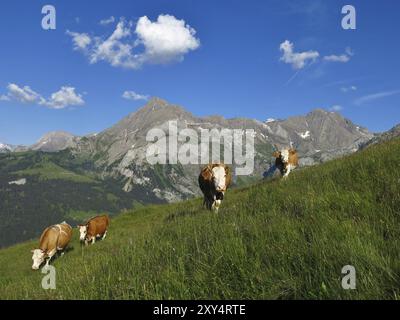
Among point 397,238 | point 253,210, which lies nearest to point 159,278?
point 397,238

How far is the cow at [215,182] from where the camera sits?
19.8 m

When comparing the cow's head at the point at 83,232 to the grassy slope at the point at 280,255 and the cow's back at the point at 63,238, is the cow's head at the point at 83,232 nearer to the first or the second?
the cow's back at the point at 63,238

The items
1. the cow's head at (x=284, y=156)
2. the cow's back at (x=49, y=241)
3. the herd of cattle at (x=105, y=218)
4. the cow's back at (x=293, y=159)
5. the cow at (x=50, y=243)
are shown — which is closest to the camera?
the herd of cattle at (x=105, y=218)

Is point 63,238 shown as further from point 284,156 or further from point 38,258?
point 284,156

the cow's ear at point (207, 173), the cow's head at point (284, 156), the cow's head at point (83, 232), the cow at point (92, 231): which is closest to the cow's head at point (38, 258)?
the cow at point (92, 231)

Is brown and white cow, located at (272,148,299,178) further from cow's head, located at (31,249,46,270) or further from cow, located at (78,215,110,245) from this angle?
cow's head, located at (31,249,46,270)

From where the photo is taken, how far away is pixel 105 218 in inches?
1425

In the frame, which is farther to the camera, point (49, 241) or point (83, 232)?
point (83, 232)

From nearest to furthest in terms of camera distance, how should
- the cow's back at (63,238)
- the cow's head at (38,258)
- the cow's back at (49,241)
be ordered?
the cow's head at (38,258) → the cow's back at (49,241) → the cow's back at (63,238)

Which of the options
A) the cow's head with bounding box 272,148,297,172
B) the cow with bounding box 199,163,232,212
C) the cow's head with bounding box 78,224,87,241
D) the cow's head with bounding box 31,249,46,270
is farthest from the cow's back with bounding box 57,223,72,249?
the cow's head with bounding box 272,148,297,172

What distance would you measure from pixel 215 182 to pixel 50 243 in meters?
14.4

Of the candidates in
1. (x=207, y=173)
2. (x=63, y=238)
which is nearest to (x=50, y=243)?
(x=63, y=238)
